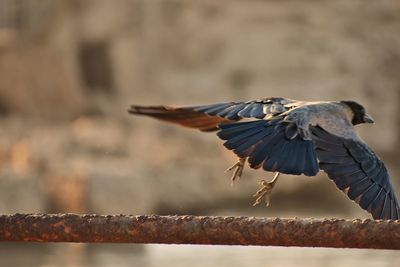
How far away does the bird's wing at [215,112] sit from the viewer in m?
4.57

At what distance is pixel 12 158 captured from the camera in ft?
32.7

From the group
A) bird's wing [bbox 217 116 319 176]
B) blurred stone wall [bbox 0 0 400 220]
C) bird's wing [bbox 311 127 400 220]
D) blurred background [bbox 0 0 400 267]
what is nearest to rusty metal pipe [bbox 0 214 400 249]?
bird's wing [bbox 217 116 319 176]

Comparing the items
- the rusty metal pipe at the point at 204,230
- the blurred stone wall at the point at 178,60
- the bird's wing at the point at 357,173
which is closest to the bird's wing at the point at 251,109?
the bird's wing at the point at 357,173

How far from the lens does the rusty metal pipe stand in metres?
2.68

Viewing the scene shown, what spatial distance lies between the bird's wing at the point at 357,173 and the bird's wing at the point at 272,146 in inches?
3.1

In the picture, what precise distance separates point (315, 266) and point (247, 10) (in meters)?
4.42

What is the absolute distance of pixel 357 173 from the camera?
13.8 feet

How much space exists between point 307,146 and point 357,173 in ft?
0.68

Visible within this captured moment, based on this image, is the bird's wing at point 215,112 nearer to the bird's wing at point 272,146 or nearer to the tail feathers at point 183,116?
the tail feathers at point 183,116

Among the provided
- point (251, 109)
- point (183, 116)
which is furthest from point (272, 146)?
point (183, 116)

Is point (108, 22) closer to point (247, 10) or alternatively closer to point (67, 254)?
point (247, 10)

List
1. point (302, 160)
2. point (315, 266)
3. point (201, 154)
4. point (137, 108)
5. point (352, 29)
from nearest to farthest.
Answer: point (302, 160) < point (137, 108) < point (315, 266) < point (201, 154) < point (352, 29)

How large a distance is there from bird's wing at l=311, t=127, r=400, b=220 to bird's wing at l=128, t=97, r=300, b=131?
0.92 ft

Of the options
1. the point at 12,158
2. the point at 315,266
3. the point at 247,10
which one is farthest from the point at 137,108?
the point at 247,10
